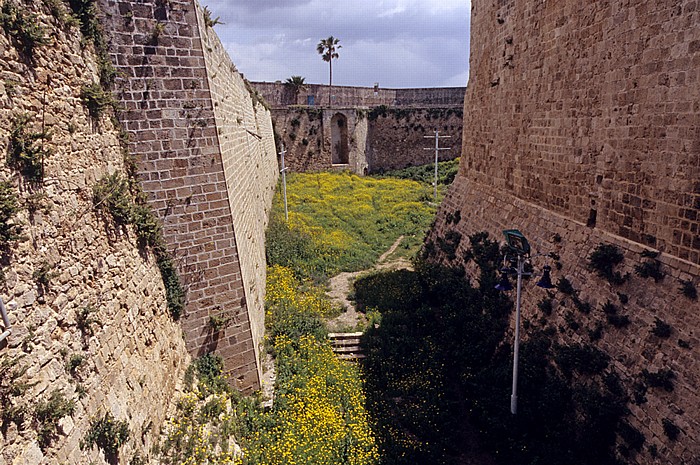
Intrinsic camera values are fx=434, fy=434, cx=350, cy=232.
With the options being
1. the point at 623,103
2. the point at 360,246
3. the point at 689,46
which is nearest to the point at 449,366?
the point at 623,103

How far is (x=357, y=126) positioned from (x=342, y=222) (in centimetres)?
1409

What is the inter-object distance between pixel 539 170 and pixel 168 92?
7084mm

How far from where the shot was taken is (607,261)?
6746mm

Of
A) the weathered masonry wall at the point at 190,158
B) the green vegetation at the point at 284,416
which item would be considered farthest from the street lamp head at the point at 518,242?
the weathered masonry wall at the point at 190,158

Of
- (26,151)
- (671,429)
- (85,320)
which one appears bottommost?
(671,429)

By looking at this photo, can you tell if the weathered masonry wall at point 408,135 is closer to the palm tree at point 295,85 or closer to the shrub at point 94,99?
the palm tree at point 295,85

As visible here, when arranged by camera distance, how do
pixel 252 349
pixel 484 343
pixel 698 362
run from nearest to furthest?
pixel 698 362 → pixel 252 349 → pixel 484 343

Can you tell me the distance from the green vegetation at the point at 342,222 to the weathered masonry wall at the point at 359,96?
619 cm

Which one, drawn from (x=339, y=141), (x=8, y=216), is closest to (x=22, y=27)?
(x=8, y=216)

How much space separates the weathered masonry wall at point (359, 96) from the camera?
102 feet

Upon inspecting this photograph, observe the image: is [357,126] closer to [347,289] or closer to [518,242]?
[347,289]

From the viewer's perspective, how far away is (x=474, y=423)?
7.63 metres

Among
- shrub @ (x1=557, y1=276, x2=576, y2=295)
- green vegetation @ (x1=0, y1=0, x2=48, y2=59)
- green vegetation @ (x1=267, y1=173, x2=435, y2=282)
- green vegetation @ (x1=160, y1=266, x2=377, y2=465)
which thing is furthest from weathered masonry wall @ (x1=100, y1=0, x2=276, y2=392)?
green vegetation @ (x1=267, y1=173, x2=435, y2=282)

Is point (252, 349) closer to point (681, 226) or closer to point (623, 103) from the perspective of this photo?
point (681, 226)
